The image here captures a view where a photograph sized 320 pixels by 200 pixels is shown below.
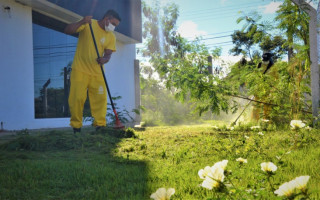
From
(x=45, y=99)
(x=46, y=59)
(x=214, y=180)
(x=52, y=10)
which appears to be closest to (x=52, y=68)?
(x=46, y=59)

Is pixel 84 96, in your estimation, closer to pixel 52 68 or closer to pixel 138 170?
pixel 138 170

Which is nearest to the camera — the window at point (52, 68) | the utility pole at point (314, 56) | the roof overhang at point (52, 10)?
the utility pole at point (314, 56)

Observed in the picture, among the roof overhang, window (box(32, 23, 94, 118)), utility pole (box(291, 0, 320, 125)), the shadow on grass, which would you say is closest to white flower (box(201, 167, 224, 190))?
the shadow on grass

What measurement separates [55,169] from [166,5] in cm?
1884

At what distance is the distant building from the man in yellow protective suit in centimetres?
211

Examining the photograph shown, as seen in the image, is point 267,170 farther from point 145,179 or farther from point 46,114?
point 46,114

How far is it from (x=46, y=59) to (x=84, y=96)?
3792mm

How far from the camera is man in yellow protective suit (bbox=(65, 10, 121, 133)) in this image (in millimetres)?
4281

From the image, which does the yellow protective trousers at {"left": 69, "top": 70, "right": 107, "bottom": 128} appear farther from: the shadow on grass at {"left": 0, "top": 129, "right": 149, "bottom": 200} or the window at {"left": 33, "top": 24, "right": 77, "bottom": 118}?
the window at {"left": 33, "top": 24, "right": 77, "bottom": 118}

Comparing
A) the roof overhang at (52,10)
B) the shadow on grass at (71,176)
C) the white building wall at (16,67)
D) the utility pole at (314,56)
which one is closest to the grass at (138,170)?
the shadow on grass at (71,176)

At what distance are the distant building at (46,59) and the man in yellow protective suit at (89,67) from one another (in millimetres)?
2110

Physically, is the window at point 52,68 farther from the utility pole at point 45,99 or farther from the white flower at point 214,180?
the white flower at point 214,180

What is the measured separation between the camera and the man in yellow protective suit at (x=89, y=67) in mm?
4281

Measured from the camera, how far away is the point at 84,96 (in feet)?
14.2
